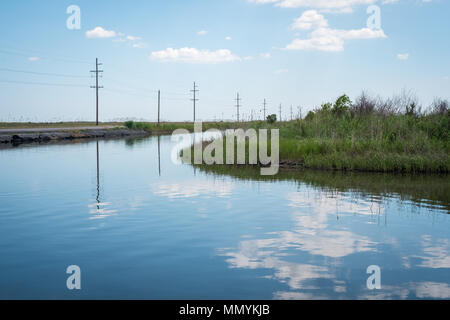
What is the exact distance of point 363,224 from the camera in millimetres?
10164

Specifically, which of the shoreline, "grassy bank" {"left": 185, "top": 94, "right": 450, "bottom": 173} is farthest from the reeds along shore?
the shoreline

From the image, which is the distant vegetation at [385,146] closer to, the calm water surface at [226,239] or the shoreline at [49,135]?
the calm water surface at [226,239]

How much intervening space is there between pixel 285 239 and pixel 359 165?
1199 centimetres

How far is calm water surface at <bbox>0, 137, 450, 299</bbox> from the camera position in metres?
6.53

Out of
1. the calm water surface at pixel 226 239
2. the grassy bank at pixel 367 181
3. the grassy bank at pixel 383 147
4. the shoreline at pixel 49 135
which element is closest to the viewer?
the calm water surface at pixel 226 239

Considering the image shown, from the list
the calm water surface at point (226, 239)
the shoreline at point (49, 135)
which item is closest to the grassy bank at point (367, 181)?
the calm water surface at point (226, 239)

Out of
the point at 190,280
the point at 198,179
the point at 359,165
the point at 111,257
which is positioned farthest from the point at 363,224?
the point at 359,165

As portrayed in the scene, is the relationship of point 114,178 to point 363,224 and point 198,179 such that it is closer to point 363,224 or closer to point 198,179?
point 198,179

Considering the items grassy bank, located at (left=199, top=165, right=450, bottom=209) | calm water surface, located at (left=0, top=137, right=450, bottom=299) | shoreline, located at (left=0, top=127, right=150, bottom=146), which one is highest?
shoreline, located at (left=0, top=127, right=150, bottom=146)

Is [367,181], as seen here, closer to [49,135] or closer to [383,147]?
[383,147]

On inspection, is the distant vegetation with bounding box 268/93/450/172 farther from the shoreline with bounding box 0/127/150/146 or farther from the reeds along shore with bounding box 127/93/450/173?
the shoreline with bounding box 0/127/150/146

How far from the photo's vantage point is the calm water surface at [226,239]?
21.4ft

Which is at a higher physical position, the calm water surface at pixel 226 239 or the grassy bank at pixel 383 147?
the grassy bank at pixel 383 147

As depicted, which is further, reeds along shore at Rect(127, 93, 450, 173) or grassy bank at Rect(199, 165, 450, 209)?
reeds along shore at Rect(127, 93, 450, 173)
